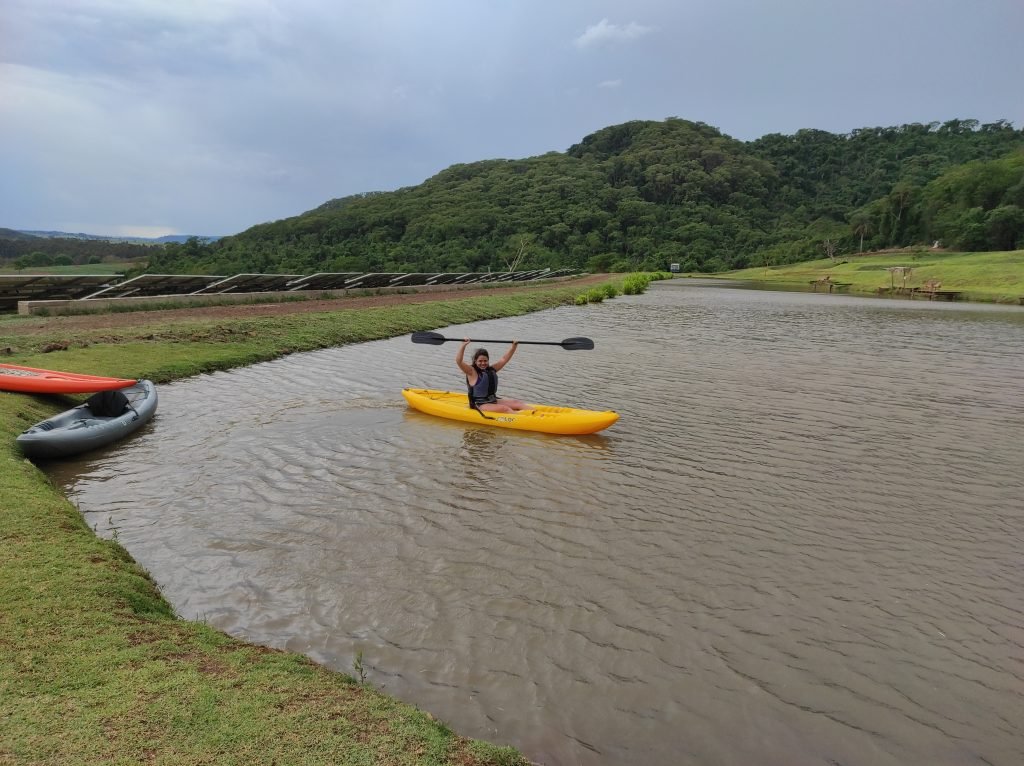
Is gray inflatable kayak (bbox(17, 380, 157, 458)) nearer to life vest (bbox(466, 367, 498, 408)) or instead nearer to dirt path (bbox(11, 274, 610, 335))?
life vest (bbox(466, 367, 498, 408))

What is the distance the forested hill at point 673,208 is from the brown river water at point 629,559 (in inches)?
1746

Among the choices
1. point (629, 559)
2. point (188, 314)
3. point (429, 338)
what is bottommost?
point (629, 559)

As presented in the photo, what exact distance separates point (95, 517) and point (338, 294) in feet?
Result: 74.3

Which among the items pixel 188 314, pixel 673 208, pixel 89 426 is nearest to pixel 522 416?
pixel 89 426

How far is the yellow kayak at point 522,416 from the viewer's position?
30.2 ft

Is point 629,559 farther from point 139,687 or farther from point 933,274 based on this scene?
point 933,274

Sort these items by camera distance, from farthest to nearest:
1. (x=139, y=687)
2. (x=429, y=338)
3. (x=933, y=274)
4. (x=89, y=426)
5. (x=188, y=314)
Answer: (x=933, y=274), (x=188, y=314), (x=429, y=338), (x=89, y=426), (x=139, y=687)

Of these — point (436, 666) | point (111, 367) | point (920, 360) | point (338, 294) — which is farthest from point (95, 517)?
point (338, 294)

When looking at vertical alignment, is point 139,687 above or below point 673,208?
below

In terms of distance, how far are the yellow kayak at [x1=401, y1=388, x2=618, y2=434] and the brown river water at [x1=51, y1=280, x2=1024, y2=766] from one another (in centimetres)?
22

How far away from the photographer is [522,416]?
31.7 ft

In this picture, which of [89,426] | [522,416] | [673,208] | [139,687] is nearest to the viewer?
[139,687]

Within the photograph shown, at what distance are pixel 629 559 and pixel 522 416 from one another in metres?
4.35

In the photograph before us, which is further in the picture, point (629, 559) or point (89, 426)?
point (89, 426)
